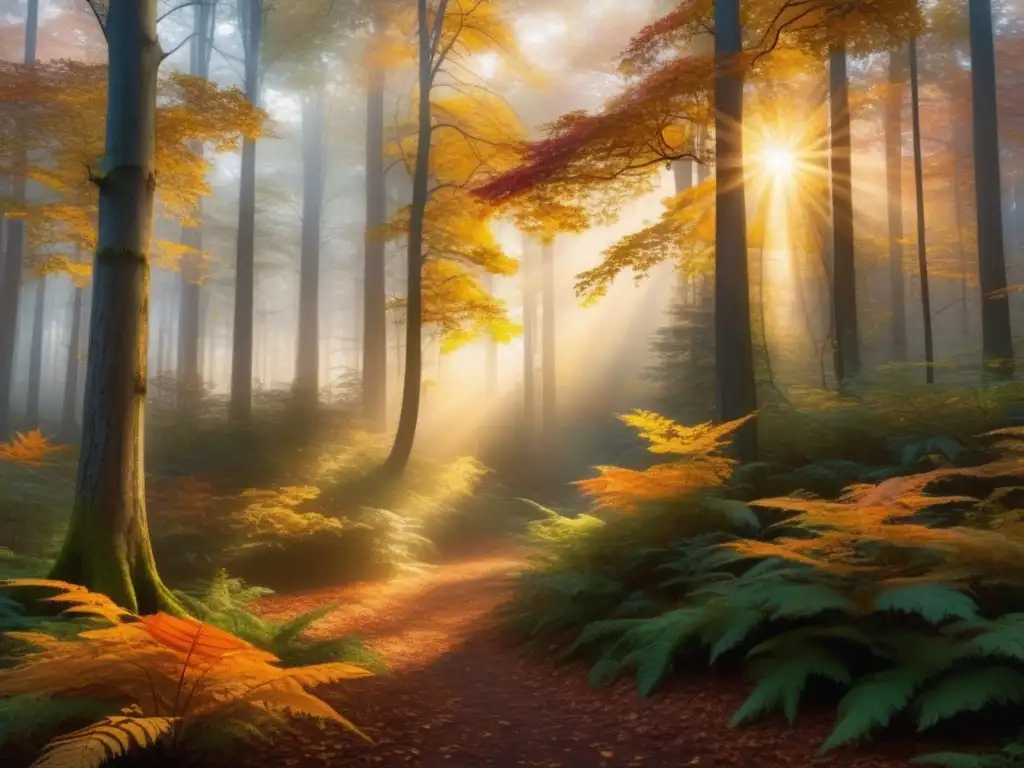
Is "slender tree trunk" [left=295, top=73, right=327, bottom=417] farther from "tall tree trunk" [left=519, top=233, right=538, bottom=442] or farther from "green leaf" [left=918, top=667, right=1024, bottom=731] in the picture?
"green leaf" [left=918, top=667, right=1024, bottom=731]

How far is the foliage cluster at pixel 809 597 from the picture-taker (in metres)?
3.69

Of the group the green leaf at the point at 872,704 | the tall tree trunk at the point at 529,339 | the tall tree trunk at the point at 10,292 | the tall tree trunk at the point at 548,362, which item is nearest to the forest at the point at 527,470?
the green leaf at the point at 872,704

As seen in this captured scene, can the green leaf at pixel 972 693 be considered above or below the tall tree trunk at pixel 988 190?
below

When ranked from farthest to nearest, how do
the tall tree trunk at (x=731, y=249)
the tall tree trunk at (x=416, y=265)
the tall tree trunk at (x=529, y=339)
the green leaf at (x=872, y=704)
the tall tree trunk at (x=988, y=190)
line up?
the tall tree trunk at (x=529, y=339), the tall tree trunk at (x=416, y=265), the tall tree trunk at (x=988, y=190), the tall tree trunk at (x=731, y=249), the green leaf at (x=872, y=704)

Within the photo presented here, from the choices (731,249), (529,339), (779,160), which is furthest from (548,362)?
(731,249)

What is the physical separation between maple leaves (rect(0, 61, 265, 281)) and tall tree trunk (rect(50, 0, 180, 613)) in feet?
20.6

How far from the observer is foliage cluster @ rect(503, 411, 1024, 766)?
12.1ft

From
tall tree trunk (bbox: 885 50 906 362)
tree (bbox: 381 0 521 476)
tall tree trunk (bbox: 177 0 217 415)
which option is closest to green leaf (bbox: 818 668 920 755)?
tree (bbox: 381 0 521 476)

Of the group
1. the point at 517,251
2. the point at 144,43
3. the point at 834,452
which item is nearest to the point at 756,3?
the point at 834,452

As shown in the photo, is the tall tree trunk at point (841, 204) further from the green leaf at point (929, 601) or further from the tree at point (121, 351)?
the tree at point (121, 351)

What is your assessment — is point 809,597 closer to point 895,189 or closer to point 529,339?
point 895,189

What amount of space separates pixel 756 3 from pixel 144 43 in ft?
27.9

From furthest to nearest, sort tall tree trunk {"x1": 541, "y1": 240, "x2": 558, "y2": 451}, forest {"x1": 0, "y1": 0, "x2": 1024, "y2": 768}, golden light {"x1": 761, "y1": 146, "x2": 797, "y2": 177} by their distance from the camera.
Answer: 1. tall tree trunk {"x1": 541, "y1": 240, "x2": 558, "y2": 451}
2. golden light {"x1": 761, "y1": 146, "x2": 797, "y2": 177}
3. forest {"x1": 0, "y1": 0, "x2": 1024, "y2": 768}

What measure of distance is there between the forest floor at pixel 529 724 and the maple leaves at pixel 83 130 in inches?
384
